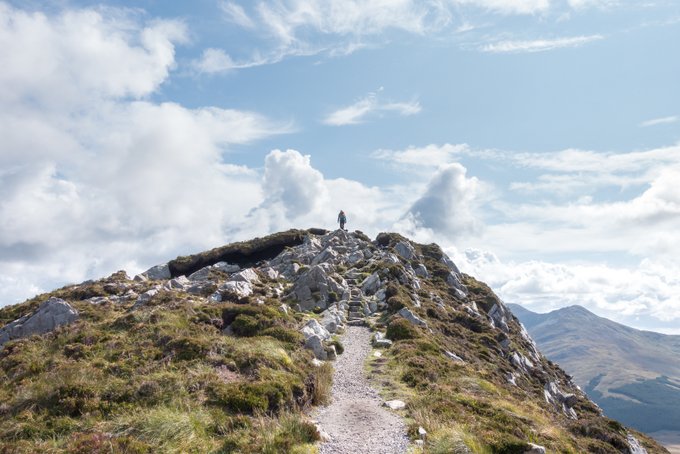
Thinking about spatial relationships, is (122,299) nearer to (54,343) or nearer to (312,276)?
(54,343)

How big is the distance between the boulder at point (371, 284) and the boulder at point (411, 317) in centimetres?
861

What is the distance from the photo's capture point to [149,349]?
20.6 m

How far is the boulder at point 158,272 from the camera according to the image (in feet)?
174

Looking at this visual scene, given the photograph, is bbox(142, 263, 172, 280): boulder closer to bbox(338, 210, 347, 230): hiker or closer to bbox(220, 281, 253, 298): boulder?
bbox(220, 281, 253, 298): boulder

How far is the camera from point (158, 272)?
5409 centimetres

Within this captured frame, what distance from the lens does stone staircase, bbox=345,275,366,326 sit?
37.3 m

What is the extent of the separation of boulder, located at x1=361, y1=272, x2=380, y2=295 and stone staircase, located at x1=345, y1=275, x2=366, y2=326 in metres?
0.69

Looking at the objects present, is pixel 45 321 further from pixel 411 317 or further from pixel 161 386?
pixel 411 317

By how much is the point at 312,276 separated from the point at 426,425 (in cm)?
2737

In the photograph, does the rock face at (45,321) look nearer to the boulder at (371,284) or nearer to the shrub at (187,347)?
the shrub at (187,347)

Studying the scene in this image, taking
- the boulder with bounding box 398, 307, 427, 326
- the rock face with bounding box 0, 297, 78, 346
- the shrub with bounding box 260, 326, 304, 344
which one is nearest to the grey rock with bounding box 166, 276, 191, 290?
the rock face with bounding box 0, 297, 78, 346

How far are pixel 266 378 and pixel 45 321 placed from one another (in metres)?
19.2

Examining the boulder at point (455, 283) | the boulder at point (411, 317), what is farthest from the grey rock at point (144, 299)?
the boulder at point (455, 283)

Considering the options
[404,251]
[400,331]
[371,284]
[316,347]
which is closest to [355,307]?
[371,284]
